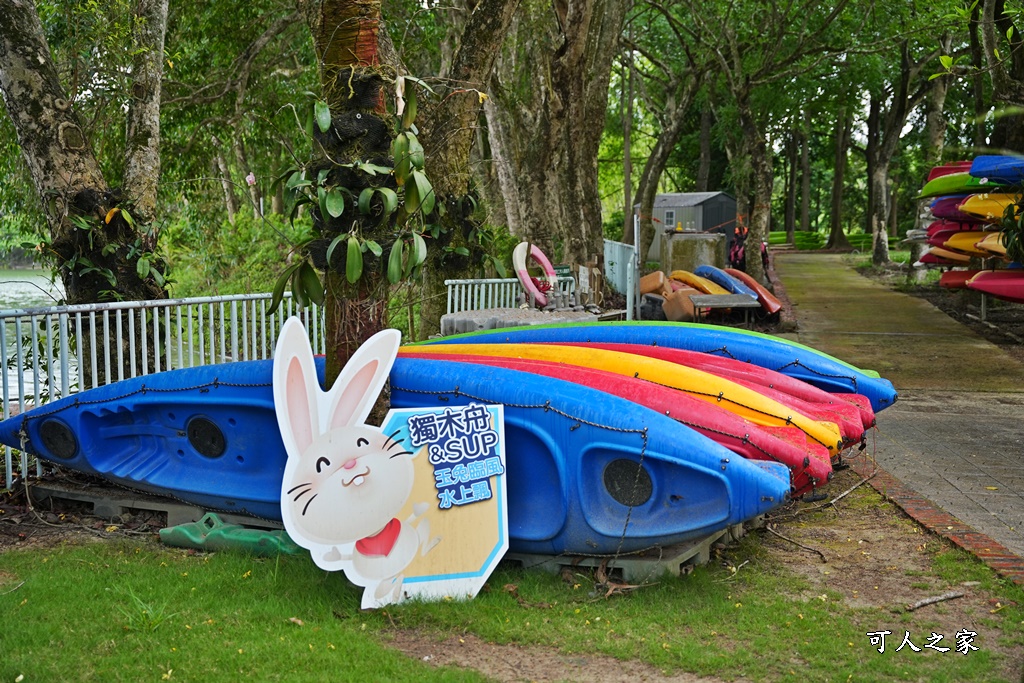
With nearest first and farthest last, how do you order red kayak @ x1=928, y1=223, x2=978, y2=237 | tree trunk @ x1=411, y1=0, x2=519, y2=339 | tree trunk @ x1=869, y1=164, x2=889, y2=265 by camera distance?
tree trunk @ x1=411, y1=0, x2=519, y2=339
red kayak @ x1=928, y1=223, x2=978, y2=237
tree trunk @ x1=869, y1=164, x2=889, y2=265

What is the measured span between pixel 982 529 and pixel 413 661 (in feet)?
12.8

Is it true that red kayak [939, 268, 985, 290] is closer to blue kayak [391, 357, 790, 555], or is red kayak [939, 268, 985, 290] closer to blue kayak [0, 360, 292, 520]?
blue kayak [391, 357, 790, 555]

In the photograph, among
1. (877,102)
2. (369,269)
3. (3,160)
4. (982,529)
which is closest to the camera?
(369,269)

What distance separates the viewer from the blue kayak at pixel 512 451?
16.7 ft

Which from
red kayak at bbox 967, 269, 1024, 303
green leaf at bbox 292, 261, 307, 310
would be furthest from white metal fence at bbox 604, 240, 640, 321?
green leaf at bbox 292, 261, 307, 310

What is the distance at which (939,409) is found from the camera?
Answer: 10.5 m

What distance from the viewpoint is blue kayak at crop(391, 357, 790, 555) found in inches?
198

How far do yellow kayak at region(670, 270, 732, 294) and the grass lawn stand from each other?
34.8 feet

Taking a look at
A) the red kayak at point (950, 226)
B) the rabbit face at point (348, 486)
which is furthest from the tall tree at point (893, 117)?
the rabbit face at point (348, 486)

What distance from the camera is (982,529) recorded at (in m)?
6.23

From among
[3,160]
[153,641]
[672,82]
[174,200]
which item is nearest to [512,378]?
[153,641]

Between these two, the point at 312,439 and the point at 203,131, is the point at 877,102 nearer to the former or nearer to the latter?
the point at 203,131

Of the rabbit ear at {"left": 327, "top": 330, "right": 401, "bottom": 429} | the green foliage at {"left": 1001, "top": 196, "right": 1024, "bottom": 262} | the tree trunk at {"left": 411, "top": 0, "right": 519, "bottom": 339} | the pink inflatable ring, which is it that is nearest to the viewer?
the rabbit ear at {"left": 327, "top": 330, "right": 401, "bottom": 429}

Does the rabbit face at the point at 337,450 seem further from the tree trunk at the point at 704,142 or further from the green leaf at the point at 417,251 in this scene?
the tree trunk at the point at 704,142
